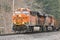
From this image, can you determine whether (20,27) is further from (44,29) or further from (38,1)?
(38,1)

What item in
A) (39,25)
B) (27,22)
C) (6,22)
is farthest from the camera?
(6,22)

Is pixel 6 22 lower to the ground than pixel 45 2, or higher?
lower

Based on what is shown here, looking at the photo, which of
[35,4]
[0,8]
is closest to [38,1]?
[35,4]

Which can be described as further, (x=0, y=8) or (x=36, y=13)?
(x=0, y=8)

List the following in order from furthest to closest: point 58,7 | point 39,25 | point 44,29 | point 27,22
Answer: point 58,7, point 44,29, point 39,25, point 27,22

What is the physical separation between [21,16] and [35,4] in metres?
23.5

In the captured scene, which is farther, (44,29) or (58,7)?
(58,7)

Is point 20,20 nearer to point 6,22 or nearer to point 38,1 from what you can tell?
point 6,22

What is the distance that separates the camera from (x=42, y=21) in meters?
27.4

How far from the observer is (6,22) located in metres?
31.3

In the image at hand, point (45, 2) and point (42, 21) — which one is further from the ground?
point (45, 2)

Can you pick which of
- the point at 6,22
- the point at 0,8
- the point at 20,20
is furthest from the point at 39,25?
the point at 0,8

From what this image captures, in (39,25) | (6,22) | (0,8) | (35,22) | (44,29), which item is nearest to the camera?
(35,22)

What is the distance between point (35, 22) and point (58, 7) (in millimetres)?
19960
